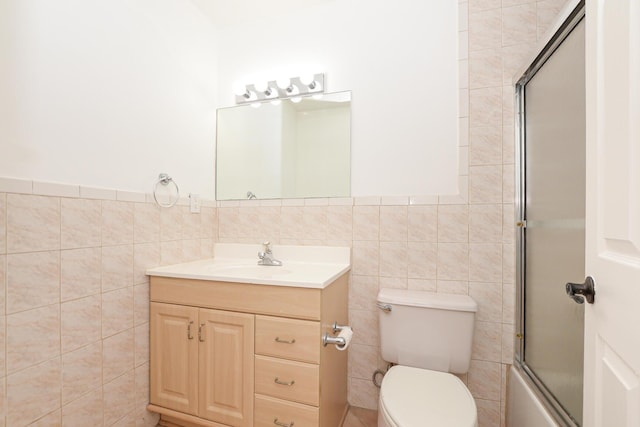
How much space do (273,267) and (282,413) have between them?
72 cm

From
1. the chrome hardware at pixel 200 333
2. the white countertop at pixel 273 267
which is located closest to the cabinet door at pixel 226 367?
the chrome hardware at pixel 200 333

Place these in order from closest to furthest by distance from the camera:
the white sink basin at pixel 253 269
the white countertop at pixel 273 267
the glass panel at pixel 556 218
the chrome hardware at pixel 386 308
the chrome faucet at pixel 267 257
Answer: the glass panel at pixel 556 218
the white countertop at pixel 273 267
the chrome hardware at pixel 386 308
the white sink basin at pixel 253 269
the chrome faucet at pixel 267 257

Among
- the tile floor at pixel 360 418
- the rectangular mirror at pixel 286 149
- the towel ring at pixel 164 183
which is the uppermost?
the rectangular mirror at pixel 286 149

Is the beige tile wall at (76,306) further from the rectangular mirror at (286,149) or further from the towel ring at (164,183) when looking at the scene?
the rectangular mirror at (286,149)

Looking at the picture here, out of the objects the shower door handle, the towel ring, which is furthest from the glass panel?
the towel ring

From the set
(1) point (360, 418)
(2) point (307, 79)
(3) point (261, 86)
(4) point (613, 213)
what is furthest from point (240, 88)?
(1) point (360, 418)

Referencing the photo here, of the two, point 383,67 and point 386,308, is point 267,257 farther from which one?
point 383,67

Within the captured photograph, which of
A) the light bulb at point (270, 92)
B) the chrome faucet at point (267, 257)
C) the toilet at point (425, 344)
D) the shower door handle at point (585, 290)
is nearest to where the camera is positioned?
the shower door handle at point (585, 290)

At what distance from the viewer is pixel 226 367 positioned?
1.31 metres

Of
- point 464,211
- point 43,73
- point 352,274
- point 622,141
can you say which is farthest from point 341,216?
point 43,73

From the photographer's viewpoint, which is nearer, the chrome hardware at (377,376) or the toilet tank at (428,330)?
the toilet tank at (428,330)

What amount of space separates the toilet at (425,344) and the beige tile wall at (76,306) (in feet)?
3.85

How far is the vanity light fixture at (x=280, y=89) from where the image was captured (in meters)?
1.77

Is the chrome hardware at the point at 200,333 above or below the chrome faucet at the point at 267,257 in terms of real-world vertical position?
below
